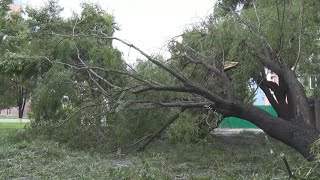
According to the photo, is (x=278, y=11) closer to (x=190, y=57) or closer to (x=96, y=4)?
(x=190, y=57)

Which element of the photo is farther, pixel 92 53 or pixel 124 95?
pixel 92 53

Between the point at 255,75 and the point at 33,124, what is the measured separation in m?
6.07

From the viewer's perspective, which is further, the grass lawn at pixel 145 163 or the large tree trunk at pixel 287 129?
A: the large tree trunk at pixel 287 129

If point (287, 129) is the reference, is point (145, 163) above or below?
below

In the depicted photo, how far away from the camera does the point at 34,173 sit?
651cm

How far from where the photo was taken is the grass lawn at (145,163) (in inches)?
231

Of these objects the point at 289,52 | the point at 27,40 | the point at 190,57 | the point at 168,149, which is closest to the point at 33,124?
the point at 27,40

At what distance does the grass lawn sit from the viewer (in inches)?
231

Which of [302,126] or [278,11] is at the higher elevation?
[278,11]

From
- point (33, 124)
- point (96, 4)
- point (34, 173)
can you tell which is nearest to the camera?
point (34, 173)

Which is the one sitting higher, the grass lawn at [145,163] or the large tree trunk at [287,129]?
the large tree trunk at [287,129]

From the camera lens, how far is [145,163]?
652cm

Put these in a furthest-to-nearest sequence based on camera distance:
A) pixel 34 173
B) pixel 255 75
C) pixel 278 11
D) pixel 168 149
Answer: pixel 168 149
pixel 255 75
pixel 278 11
pixel 34 173

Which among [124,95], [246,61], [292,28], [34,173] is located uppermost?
[292,28]
